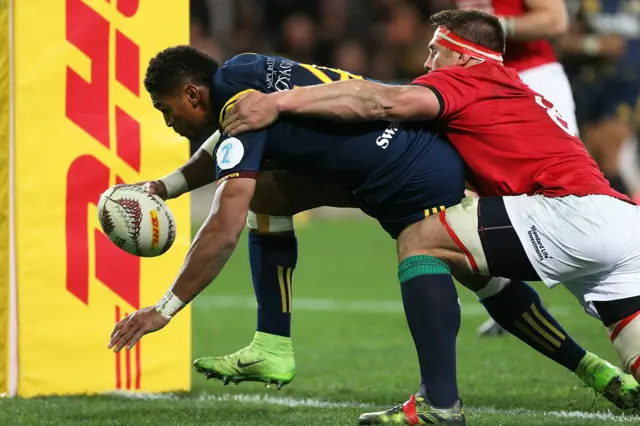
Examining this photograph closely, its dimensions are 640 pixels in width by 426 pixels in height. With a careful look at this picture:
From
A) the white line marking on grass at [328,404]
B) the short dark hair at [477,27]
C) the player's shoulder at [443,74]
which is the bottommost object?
the white line marking on grass at [328,404]

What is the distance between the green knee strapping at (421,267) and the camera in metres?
3.69

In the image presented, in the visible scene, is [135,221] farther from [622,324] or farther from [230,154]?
[622,324]

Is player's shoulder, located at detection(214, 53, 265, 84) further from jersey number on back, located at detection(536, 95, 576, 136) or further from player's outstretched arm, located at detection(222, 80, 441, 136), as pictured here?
jersey number on back, located at detection(536, 95, 576, 136)

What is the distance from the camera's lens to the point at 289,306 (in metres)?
4.35

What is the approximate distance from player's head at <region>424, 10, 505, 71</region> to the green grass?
4.23 ft

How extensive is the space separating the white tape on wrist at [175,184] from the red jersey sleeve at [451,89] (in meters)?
1.09

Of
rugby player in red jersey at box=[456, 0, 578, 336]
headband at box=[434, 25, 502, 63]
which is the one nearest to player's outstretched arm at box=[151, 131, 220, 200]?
headband at box=[434, 25, 502, 63]

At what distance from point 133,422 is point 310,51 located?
42.3ft

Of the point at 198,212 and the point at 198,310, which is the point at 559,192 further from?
the point at 198,212

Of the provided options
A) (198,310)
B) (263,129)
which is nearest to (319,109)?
(263,129)

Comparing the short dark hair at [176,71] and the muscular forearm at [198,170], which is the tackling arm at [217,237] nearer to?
the short dark hair at [176,71]

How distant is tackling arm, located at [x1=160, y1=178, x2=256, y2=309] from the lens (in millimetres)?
3621

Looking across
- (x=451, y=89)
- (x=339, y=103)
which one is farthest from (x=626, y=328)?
(x=339, y=103)

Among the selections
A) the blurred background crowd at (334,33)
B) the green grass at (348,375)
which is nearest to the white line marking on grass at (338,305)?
the green grass at (348,375)
